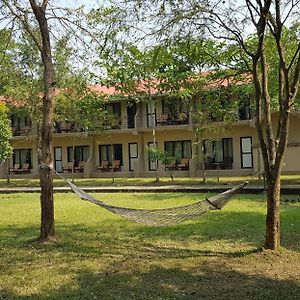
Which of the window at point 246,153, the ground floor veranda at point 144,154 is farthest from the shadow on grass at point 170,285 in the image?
the window at point 246,153

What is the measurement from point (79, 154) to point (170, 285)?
88.2 feet

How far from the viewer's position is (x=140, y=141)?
1169 inches

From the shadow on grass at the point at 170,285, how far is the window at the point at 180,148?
21.7 metres

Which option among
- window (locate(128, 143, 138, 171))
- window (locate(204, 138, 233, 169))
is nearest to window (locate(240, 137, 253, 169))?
window (locate(204, 138, 233, 169))

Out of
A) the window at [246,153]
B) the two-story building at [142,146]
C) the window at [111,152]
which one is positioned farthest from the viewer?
the window at [111,152]

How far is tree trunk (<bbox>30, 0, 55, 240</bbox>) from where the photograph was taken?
8.29m

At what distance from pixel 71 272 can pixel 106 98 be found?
20.8 meters

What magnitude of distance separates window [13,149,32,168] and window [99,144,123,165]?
546 cm

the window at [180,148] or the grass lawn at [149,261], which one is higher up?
the window at [180,148]

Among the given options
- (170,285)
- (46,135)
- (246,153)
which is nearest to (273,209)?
(170,285)

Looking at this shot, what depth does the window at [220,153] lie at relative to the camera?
89.7 feet

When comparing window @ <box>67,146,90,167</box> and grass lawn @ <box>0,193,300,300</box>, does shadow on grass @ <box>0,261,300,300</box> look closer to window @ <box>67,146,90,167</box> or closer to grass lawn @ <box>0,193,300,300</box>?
grass lawn @ <box>0,193,300,300</box>

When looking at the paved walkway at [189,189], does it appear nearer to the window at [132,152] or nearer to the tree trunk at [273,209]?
the tree trunk at [273,209]

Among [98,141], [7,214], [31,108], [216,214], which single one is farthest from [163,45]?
[98,141]
